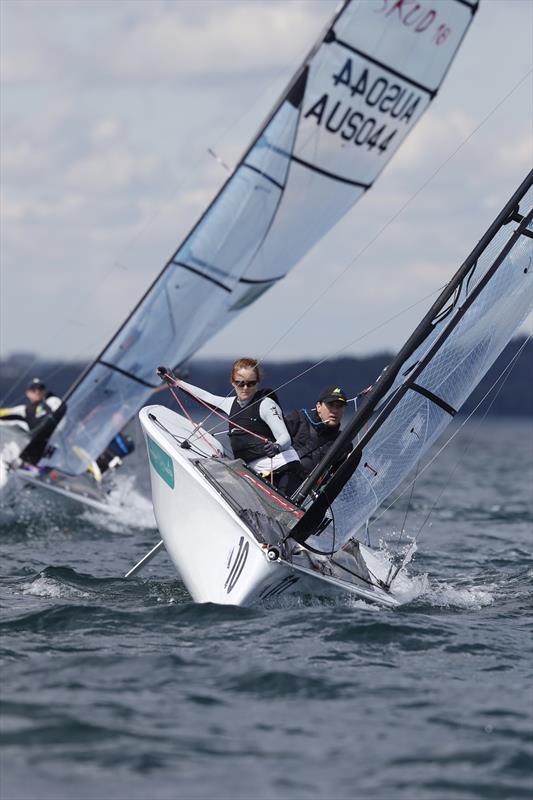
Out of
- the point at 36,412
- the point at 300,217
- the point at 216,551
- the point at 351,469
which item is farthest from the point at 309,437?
the point at 36,412

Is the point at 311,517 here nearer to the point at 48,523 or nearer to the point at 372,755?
the point at 372,755

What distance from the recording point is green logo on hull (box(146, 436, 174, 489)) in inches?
279

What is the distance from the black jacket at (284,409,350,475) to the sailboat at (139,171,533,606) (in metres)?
0.28

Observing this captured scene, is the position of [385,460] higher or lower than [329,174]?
lower

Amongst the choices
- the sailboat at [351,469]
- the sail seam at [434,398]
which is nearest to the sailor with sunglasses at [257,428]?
the sailboat at [351,469]

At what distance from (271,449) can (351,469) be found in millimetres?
745

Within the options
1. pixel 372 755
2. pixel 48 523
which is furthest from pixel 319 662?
pixel 48 523

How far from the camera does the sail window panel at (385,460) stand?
705 centimetres

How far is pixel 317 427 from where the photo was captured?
7766mm

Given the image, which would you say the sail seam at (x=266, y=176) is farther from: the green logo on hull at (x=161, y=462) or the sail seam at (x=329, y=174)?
the green logo on hull at (x=161, y=462)

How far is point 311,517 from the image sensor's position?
677cm

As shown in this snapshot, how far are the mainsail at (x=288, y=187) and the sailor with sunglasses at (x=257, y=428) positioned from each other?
4.23 m

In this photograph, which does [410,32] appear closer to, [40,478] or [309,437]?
[309,437]

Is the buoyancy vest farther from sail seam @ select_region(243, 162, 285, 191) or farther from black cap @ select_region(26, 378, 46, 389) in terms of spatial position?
sail seam @ select_region(243, 162, 285, 191)
